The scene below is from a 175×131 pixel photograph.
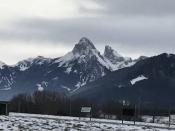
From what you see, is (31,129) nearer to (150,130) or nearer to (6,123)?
(6,123)

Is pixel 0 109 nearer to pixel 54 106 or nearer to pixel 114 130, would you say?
pixel 114 130

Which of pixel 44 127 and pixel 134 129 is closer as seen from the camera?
pixel 44 127

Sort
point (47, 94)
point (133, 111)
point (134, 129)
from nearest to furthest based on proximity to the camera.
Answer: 1. point (134, 129)
2. point (133, 111)
3. point (47, 94)

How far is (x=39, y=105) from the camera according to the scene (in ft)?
468

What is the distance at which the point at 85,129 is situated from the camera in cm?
4150

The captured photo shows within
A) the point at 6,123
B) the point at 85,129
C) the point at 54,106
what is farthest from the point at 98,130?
the point at 54,106

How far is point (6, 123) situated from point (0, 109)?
573 inches

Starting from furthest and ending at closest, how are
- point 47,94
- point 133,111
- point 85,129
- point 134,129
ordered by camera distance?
point 47,94, point 133,111, point 134,129, point 85,129

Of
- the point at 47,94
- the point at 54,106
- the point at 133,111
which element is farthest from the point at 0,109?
the point at 47,94

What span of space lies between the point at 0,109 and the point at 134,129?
48.7ft

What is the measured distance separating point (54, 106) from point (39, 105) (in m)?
3.70

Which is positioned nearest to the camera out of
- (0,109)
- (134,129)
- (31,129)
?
(31,129)

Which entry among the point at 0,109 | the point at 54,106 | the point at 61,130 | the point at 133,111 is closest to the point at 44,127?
the point at 61,130

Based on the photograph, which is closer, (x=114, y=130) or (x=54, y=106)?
(x=114, y=130)
